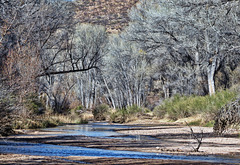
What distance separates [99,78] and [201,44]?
90.3 ft

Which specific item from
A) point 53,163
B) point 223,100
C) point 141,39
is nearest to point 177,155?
point 53,163

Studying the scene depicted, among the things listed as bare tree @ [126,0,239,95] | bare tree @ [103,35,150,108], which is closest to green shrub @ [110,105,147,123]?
bare tree @ [126,0,239,95]

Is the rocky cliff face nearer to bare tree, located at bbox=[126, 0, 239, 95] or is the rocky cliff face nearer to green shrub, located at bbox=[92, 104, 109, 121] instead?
green shrub, located at bbox=[92, 104, 109, 121]

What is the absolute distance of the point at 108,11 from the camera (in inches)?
4055

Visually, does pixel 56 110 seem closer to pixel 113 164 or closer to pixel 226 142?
pixel 226 142

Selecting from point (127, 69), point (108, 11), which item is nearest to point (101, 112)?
point (127, 69)

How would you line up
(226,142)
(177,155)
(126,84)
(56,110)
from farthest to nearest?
(126,84) → (56,110) → (226,142) → (177,155)

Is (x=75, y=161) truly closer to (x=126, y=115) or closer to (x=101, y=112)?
(x=126, y=115)

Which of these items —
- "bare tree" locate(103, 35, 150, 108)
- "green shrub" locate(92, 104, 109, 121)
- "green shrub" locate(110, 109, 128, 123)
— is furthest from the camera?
"bare tree" locate(103, 35, 150, 108)

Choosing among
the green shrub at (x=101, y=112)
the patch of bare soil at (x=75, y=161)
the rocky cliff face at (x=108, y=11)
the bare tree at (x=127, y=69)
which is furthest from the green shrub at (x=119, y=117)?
the rocky cliff face at (x=108, y=11)

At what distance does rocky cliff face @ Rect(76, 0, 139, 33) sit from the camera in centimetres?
9209

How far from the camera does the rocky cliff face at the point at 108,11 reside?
9209cm

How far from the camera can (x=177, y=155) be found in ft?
34.0

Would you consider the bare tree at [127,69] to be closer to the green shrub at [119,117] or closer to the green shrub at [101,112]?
the green shrub at [101,112]
